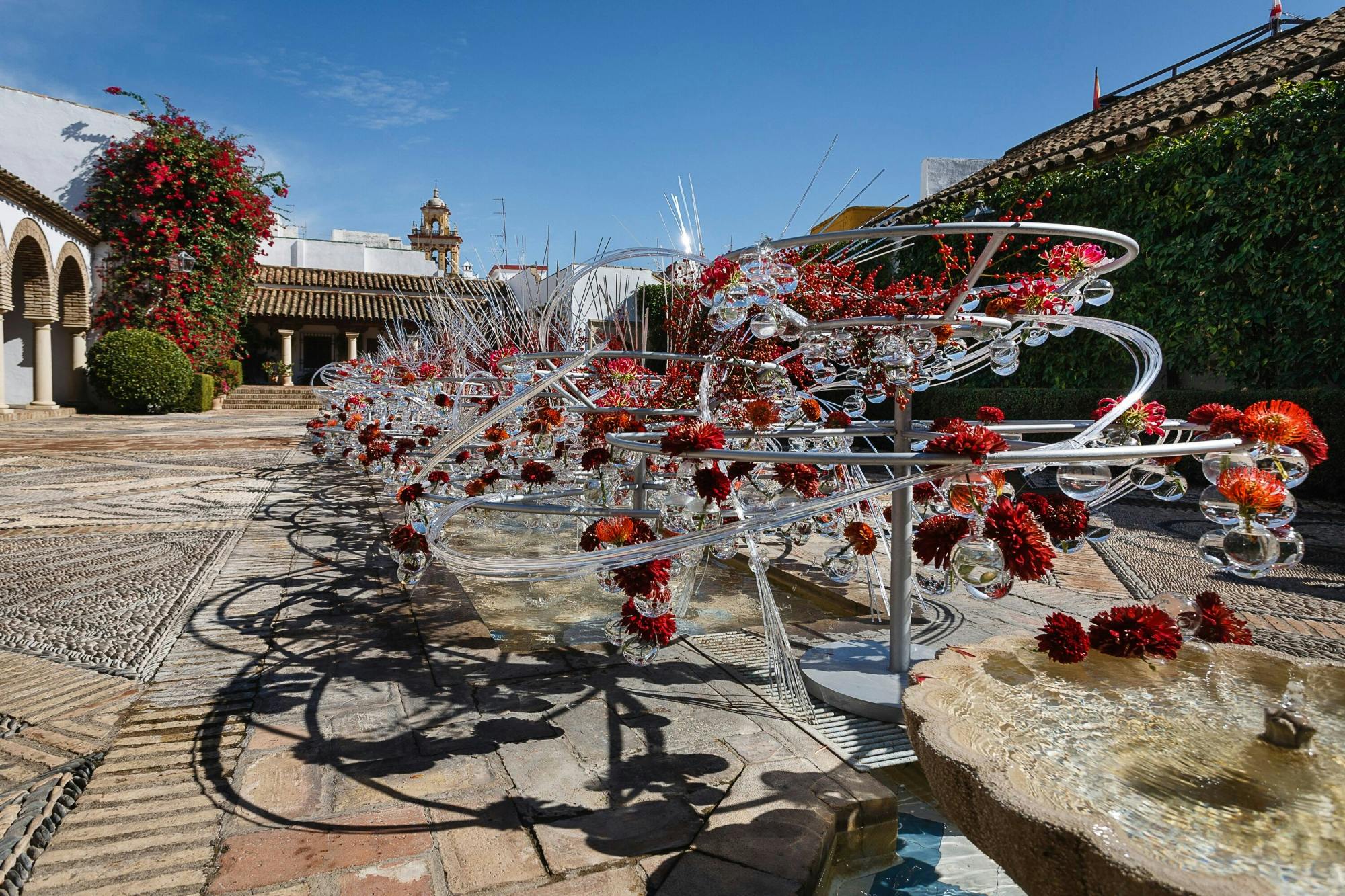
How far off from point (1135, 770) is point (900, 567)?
114 cm

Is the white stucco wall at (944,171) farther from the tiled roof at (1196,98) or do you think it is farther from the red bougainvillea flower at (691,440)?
the red bougainvillea flower at (691,440)

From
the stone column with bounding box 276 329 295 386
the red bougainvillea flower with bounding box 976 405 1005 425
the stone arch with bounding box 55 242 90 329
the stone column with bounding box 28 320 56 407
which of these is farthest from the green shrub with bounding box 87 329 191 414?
the red bougainvillea flower with bounding box 976 405 1005 425

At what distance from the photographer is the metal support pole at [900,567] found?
9.17 feet

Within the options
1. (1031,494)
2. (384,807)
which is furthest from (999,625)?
(384,807)

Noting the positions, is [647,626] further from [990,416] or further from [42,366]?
[42,366]

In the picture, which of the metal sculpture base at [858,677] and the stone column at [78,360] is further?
the stone column at [78,360]

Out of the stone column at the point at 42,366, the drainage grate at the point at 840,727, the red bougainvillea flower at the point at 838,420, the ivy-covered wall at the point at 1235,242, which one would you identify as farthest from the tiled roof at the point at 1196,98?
the stone column at the point at 42,366

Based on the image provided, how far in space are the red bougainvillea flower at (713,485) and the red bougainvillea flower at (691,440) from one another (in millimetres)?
84

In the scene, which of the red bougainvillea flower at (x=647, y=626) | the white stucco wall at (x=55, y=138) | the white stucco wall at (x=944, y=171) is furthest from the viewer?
the white stucco wall at (x=944, y=171)

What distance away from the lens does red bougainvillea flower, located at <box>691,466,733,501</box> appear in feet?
7.59

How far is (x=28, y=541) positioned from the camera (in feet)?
17.6

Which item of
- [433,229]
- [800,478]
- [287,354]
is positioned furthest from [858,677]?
[433,229]

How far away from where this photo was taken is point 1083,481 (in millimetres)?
1902

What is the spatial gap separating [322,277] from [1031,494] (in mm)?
32943
